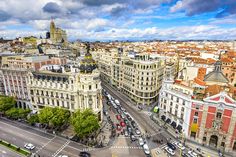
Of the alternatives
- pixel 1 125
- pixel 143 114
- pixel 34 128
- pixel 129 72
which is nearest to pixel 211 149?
pixel 143 114

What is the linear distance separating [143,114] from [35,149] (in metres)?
56.2

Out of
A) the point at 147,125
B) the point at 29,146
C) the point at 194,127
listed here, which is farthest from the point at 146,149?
the point at 29,146

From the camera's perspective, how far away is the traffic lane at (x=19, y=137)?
69.0 m

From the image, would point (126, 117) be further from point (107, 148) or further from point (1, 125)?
point (1, 125)

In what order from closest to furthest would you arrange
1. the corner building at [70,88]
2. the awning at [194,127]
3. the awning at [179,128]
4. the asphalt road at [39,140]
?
1. the asphalt road at [39,140]
2. the awning at [194,127]
3. the corner building at [70,88]
4. the awning at [179,128]

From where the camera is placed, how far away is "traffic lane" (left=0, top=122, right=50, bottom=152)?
69000 mm

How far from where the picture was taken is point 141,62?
10081 cm

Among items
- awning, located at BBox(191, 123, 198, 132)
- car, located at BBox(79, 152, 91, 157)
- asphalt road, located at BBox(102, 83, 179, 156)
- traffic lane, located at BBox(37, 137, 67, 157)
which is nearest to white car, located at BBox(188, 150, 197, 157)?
asphalt road, located at BBox(102, 83, 179, 156)

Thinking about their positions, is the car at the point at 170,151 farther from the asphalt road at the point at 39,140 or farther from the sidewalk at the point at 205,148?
the asphalt road at the point at 39,140

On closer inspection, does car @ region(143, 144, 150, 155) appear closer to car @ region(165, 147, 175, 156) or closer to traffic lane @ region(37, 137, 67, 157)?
car @ region(165, 147, 175, 156)

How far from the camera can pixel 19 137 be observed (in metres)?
72.3

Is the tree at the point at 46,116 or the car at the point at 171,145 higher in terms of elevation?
the tree at the point at 46,116

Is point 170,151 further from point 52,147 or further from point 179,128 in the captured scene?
point 52,147

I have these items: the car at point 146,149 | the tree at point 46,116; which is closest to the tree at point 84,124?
the tree at point 46,116
